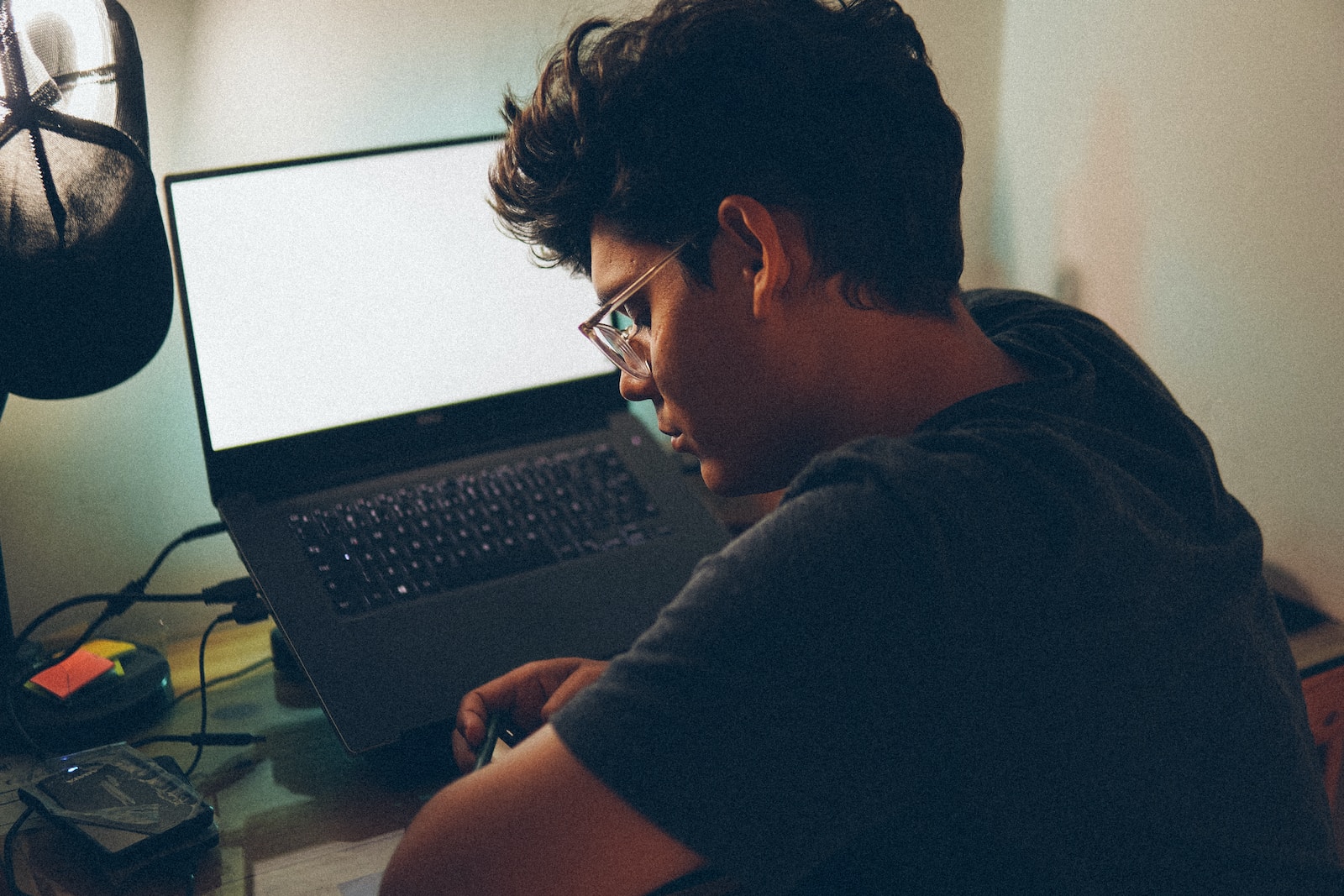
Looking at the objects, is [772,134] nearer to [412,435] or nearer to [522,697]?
[522,697]

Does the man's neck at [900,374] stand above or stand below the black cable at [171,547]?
above

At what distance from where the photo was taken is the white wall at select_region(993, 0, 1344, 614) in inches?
37.4

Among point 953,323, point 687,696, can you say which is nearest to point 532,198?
point 953,323

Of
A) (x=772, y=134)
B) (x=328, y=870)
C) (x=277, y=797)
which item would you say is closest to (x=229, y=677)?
(x=277, y=797)

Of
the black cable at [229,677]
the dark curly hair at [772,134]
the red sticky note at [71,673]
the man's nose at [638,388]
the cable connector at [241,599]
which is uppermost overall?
the dark curly hair at [772,134]

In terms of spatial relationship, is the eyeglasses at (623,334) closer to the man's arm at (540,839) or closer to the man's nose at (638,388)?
the man's nose at (638,388)

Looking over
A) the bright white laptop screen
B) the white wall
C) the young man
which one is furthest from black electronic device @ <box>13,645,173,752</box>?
the white wall

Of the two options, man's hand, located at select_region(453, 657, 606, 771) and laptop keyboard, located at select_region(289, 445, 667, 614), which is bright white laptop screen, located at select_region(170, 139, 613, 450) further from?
man's hand, located at select_region(453, 657, 606, 771)

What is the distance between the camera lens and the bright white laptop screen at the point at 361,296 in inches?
38.9

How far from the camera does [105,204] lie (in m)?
0.82

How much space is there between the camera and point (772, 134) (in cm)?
67

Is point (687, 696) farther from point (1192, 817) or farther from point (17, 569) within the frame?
point (17, 569)

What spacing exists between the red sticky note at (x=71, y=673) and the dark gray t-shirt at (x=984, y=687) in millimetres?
563

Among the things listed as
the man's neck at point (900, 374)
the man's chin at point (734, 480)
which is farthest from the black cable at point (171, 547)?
the man's neck at point (900, 374)
